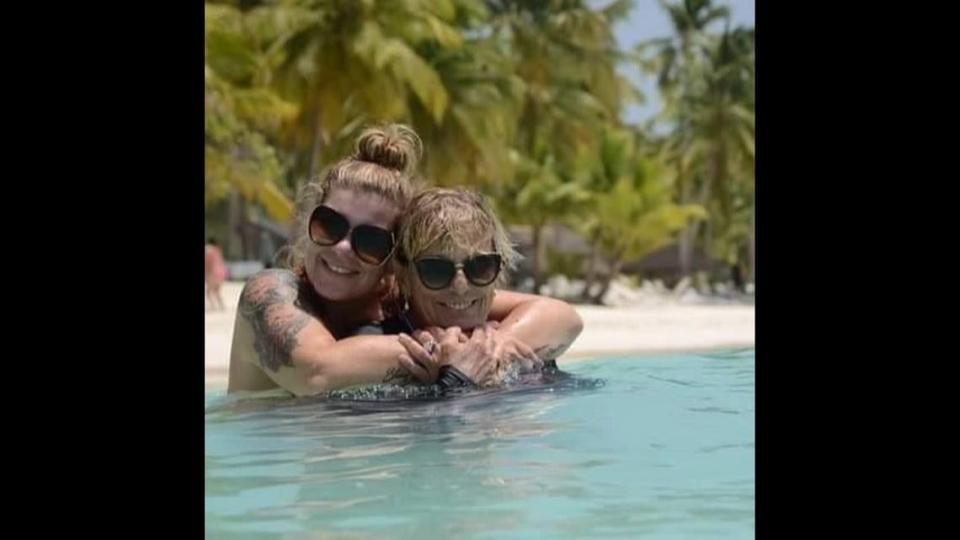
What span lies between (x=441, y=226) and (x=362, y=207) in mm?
302

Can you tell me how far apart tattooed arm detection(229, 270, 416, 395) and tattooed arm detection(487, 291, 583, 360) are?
1.85ft

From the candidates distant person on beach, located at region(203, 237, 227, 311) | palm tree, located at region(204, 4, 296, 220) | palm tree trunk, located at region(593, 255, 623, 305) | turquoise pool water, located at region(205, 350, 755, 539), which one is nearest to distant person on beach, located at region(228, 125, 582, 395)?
turquoise pool water, located at region(205, 350, 755, 539)

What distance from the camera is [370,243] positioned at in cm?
458

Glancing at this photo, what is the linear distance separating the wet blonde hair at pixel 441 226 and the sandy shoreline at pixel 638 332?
15.2ft

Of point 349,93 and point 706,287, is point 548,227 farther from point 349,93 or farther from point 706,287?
point 349,93

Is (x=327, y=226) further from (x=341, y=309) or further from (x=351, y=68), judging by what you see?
(x=351, y=68)

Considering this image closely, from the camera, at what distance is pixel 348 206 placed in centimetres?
462

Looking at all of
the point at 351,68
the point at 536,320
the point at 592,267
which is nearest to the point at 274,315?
the point at 536,320

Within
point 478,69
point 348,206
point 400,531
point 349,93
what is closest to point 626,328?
point 349,93

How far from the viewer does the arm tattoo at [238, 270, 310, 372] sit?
4.43 metres

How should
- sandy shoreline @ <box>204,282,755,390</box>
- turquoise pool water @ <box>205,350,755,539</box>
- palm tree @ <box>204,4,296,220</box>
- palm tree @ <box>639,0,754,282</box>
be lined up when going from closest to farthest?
turquoise pool water @ <box>205,350,755,539</box>, sandy shoreline @ <box>204,282,755,390</box>, palm tree @ <box>204,4,296,220</box>, palm tree @ <box>639,0,754,282</box>

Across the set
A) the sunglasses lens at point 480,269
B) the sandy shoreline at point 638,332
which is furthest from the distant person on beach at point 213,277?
the sunglasses lens at point 480,269

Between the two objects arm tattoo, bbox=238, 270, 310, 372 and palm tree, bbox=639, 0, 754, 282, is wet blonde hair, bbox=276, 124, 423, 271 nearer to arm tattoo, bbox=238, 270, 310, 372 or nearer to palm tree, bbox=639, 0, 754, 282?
arm tattoo, bbox=238, 270, 310, 372
